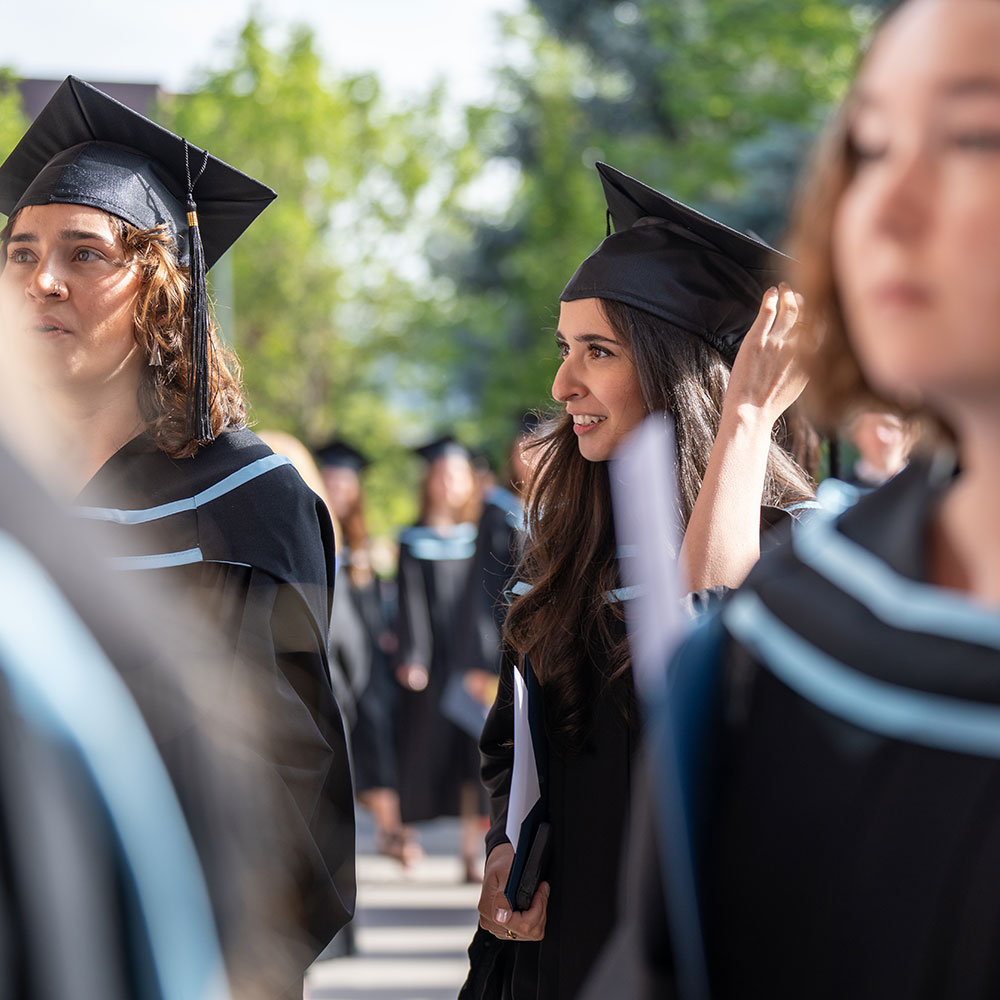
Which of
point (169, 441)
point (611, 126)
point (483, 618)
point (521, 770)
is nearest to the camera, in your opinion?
point (521, 770)

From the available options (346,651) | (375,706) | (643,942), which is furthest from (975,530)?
(375,706)

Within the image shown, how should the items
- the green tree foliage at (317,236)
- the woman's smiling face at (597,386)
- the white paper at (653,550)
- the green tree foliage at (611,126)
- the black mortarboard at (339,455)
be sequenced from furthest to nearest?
the green tree foliage at (317,236), the green tree foliage at (611,126), the black mortarboard at (339,455), the woman's smiling face at (597,386), the white paper at (653,550)

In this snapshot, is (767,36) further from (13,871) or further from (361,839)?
(13,871)

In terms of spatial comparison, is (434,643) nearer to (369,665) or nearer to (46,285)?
(369,665)

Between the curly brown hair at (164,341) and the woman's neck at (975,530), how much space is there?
1.69 metres

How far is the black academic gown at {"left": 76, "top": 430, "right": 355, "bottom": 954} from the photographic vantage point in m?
2.36

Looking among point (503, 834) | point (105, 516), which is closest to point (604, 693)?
point (503, 834)

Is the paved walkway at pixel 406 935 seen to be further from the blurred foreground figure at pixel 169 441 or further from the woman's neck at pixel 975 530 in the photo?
the woman's neck at pixel 975 530

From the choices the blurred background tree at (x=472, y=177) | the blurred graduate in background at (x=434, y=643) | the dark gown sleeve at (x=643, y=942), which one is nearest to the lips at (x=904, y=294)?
the dark gown sleeve at (x=643, y=942)

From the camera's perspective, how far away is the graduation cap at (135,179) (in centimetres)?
255

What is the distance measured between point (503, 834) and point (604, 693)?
0.34 m

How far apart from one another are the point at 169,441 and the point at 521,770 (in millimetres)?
891

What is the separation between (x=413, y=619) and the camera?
8297 millimetres

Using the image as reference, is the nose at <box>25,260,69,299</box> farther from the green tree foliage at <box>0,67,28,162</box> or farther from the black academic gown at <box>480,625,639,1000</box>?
the green tree foliage at <box>0,67,28,162</box>
